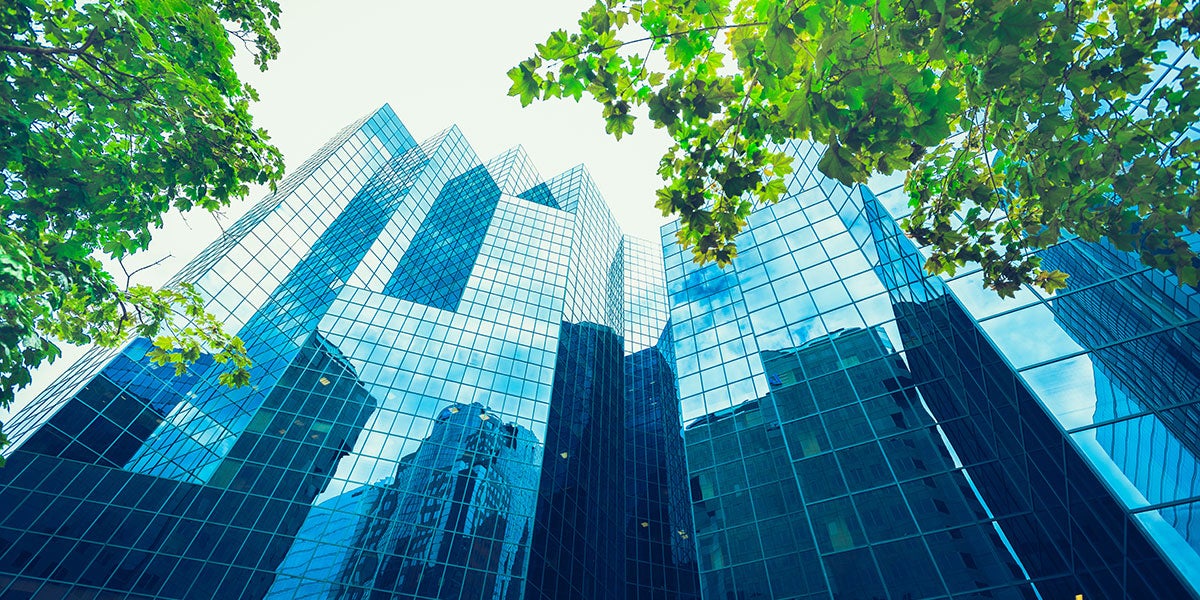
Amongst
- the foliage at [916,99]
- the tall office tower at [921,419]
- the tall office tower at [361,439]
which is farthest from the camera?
the tall office tower at [361,439]

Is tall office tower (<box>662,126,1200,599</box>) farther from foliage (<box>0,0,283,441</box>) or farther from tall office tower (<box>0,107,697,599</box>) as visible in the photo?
foliage (<box>0,0,283,441</box>)

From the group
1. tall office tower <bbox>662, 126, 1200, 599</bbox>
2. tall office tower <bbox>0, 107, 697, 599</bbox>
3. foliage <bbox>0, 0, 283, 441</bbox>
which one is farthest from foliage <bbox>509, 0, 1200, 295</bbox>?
tall office tower <bbox>0, 107, 697, 599</bbox>

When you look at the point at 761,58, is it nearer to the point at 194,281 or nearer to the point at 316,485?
the point at 316,485

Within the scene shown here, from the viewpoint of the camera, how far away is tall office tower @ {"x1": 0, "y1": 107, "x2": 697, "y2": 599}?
2272cm

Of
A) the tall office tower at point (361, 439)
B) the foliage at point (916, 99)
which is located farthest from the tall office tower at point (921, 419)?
the tall office tower at point (361, 439)

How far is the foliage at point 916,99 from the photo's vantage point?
11.3ft

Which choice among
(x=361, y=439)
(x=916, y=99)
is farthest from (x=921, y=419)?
(x=361, y=439)

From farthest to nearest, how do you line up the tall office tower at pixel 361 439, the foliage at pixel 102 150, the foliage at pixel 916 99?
the tall office tower at pixel 361 439 < the foliage at pixel 102 150 < the foliage at pixel 916 99

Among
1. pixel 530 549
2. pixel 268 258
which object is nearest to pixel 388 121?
pixel 268 258

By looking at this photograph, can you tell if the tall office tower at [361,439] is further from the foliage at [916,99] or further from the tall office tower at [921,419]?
the foliage at [916,99]

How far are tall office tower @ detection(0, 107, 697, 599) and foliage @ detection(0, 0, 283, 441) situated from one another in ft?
71.2

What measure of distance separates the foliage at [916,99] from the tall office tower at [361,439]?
25.6 metres

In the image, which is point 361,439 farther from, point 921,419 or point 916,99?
point 916,99

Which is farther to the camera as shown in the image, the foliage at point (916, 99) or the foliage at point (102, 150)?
the foliage at point (102, 150)
